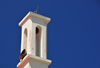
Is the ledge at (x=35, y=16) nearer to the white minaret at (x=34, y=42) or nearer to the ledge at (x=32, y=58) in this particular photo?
the white minaret at (x=34, y=42)

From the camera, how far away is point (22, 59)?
1972 inches

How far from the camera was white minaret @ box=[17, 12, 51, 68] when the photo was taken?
4909 cm

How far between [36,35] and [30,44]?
1.65 metres

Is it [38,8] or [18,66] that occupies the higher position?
[38,8]

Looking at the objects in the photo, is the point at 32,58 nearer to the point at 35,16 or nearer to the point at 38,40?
the point at 38,40

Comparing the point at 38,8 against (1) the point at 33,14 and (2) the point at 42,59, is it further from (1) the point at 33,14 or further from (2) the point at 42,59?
(2) the point at 42,59

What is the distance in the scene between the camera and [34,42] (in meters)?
50.0

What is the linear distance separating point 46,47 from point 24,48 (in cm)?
161

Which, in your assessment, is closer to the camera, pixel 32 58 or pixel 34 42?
pixel 32 58

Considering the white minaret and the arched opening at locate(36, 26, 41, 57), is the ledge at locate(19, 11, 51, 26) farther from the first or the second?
the arched opening at locate(36, 26, 41, 57)

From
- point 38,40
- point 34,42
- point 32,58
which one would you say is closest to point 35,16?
point 38,40

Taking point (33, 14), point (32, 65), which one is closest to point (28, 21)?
point (33, 14)

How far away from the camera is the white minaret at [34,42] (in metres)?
49.1

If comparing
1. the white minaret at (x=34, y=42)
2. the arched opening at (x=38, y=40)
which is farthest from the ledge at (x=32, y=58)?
the arched opening at (x=38, y=40)
